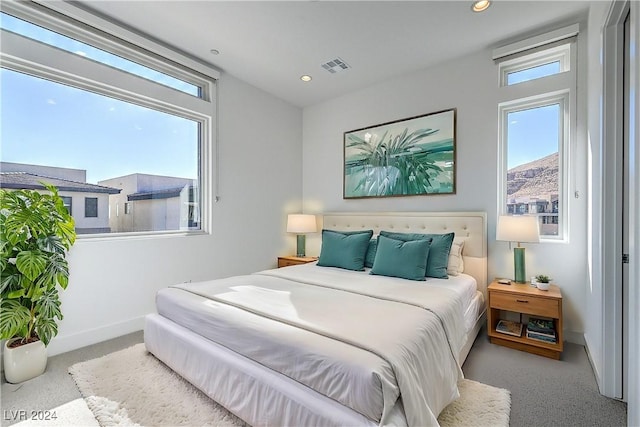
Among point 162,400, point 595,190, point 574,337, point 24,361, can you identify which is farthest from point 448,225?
point 24,361

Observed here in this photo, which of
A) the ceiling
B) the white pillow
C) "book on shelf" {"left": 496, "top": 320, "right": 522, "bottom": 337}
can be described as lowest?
"book on shelf" {"left": 496, "top": 320, "right": 522, "bottom": 337}

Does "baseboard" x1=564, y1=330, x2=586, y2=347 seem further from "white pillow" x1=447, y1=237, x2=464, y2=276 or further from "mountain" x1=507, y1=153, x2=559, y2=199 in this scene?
"mountain" x1=507, y1=153, x2=559, y2=199

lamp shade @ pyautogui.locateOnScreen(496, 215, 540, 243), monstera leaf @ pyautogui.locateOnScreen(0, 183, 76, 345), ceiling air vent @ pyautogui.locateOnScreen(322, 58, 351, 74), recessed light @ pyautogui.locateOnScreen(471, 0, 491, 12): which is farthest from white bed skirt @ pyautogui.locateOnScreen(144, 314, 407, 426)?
ceiling air vent @ pyautogui.locateOnScreen(322, 58, 351, 74)

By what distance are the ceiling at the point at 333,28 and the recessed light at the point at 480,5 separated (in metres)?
0.04

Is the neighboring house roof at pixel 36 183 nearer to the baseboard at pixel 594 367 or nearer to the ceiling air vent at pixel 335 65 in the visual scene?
the ceiling air vent at pixel 335 65

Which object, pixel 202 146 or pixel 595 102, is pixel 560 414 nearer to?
pixel 595 102

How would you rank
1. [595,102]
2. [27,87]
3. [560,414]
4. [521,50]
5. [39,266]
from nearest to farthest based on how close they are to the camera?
[560,414]
[39,266]
[595,102]
[27,87]
[521,50]

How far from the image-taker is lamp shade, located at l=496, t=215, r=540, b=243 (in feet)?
8.33

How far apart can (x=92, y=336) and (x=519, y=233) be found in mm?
3963

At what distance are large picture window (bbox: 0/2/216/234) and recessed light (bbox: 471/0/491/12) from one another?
281 centimetres

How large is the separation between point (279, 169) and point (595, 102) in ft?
11.4

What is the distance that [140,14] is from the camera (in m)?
2.54

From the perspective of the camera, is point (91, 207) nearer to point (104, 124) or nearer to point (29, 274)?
point (104, 124)

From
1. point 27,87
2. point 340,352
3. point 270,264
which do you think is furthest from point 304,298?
point 27,87
